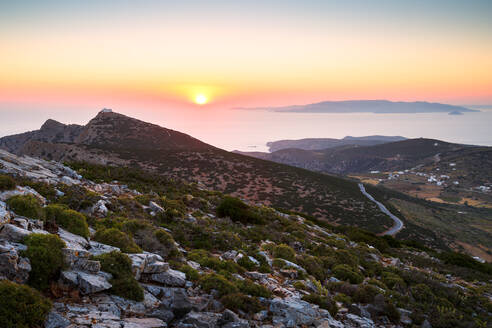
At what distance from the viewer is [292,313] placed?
8156mm

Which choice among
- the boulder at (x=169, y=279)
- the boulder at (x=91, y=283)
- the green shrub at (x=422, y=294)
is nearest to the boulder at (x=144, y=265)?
the boulder at (x=169, y=279)

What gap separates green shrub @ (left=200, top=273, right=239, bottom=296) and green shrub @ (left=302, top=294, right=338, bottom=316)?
297 cm

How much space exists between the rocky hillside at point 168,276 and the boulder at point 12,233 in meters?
0.02

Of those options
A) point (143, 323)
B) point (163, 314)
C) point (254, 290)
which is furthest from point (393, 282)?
point (143, 323)

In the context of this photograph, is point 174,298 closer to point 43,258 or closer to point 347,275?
point 43,258

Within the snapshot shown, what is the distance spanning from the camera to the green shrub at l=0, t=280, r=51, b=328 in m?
4.87

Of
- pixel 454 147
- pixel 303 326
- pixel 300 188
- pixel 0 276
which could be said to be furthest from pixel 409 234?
pixel 454 147

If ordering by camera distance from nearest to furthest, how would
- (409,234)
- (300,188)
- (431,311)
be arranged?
(431,311), (409,234), (300,188)

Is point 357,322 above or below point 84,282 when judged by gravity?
below

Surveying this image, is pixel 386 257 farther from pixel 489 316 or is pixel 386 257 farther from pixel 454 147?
pixel 454 147

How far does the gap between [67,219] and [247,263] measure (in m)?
7.28

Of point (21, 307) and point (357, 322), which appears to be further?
point (357, 322)

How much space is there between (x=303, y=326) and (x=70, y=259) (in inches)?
268

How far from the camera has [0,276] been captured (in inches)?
217
